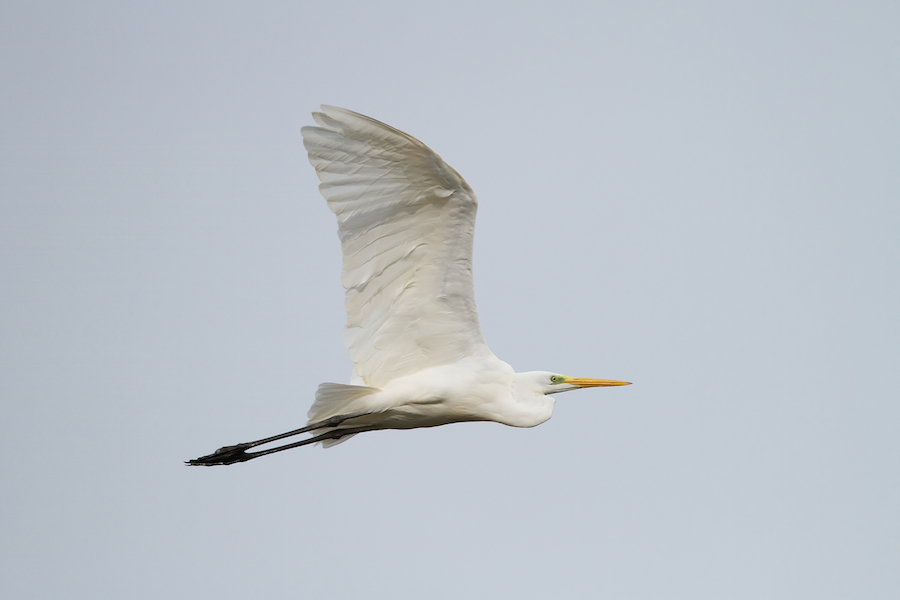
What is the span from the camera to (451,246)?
27.1 ft

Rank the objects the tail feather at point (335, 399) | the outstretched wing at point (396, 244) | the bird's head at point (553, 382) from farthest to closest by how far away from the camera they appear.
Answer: the bird's head at point (553, 382)
the tail feather at point (335, 399)
the outstretched wing at point (396, 244)

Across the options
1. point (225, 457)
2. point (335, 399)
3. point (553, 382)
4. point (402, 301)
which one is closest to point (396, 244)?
point (402, 301)

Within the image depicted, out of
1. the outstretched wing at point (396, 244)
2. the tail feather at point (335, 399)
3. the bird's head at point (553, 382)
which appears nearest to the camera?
the outstretched wing at point (396, 244)

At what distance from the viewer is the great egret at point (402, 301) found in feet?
25.8

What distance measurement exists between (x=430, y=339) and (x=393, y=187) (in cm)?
150

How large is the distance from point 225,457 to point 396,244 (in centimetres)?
271

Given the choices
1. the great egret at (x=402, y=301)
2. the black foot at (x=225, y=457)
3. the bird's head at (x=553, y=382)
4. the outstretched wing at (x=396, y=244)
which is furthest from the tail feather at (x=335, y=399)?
the bird's head at (x=553, y=382)

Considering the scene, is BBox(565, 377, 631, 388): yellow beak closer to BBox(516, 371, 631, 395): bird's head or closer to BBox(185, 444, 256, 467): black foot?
BBox(516, 371, 631, 395): bird's head

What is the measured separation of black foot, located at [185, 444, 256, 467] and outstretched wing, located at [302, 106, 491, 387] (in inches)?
56.1

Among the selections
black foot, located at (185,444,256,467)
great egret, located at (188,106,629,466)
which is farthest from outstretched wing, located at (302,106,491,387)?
black foot, located at (185,444,256,467)

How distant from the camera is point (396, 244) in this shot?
8320mm

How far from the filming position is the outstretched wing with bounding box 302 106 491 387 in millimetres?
7812

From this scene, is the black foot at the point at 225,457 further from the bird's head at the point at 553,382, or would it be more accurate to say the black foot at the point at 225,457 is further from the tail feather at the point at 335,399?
the bird's head at the point at 553,382

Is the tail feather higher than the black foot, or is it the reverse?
the tail feather
